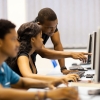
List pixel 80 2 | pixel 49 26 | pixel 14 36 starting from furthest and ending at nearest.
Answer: pixel 80 2, pixel 49 26, pixel 14 36

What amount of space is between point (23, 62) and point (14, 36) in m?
0.57

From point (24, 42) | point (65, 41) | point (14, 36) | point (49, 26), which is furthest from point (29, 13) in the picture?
point (14, 36)

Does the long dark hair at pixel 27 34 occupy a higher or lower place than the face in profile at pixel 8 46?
lower

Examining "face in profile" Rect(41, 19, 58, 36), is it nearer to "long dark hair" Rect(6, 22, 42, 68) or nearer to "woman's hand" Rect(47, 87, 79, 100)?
"long dark hair" Rect(6, 22, 42, 68)

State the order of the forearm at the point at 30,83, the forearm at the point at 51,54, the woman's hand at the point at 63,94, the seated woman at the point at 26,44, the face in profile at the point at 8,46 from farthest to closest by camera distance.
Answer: the forearm at the point at 51,54 → the seated woman at the point at 26,44 → the forearm at the point at 30,83 → the face in profile at the point at 8,46 → the woman's hand at the point at 63,94

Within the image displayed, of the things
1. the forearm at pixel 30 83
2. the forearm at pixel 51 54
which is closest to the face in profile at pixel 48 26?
the forearm at pixel 51 54

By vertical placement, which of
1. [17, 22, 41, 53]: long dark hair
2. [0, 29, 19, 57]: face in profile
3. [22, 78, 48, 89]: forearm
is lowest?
[22, 78, 48, 89]: forearm

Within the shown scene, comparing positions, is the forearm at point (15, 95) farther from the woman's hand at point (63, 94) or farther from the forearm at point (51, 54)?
the forearm at point (51, 54)

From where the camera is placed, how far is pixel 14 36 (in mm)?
1545

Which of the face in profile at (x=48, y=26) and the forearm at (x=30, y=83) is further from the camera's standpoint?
the face in profile at (x=48, y=26)

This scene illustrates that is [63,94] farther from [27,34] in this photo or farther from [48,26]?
[48,26]

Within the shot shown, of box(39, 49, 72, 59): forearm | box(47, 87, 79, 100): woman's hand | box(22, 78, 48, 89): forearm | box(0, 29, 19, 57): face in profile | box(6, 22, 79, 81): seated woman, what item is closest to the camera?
box(47, 87, 79, 100): woman's hand

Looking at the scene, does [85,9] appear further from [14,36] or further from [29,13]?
[14,36]

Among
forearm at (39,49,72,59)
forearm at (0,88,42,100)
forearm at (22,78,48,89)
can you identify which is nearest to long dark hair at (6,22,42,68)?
forearm at (22,78,48,89)
